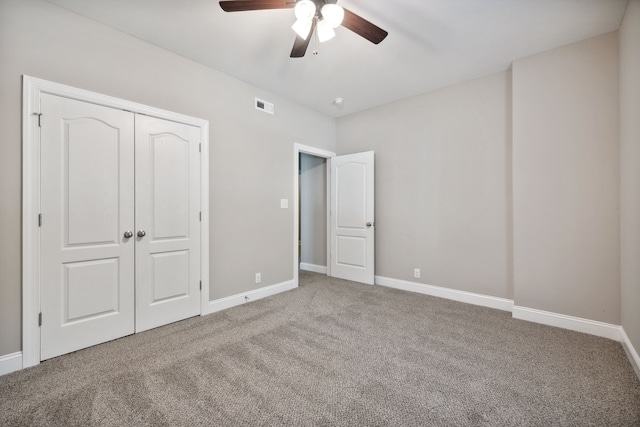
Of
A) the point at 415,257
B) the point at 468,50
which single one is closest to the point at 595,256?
the point at 415,257

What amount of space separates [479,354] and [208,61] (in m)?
3.86

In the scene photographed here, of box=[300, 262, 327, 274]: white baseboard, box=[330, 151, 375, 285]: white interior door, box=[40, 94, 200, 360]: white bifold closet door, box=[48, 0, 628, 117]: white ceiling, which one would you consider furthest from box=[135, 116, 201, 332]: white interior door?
box=[300, 262, 327, 274]: white baseboard

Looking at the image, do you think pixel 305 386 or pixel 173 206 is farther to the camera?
pixel 173 206

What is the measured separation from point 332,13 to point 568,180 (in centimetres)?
272

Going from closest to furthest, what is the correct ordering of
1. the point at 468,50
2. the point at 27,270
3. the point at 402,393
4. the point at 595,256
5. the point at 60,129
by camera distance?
the point at 402,393
the point at 27,270
the point at 60,129
the point at 595,256
the point at 468,50

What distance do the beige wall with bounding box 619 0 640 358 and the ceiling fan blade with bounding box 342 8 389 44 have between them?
6.12ft

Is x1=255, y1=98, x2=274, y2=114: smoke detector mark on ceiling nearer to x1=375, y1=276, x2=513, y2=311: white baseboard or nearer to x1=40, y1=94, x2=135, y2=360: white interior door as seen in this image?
x1=40, y1=94, x2=135, y2=360: white interior door

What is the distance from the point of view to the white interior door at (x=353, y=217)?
169 inches

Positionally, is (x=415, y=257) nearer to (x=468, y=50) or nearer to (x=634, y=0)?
(x=468, y=50)

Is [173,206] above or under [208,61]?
under

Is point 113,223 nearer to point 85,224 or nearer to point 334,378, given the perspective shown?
point 85,224

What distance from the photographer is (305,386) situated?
181cm

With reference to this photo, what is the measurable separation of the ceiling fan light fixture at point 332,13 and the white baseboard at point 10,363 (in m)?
3.27

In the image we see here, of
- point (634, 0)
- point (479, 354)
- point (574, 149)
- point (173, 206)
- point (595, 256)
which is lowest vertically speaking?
point (479, 354)
